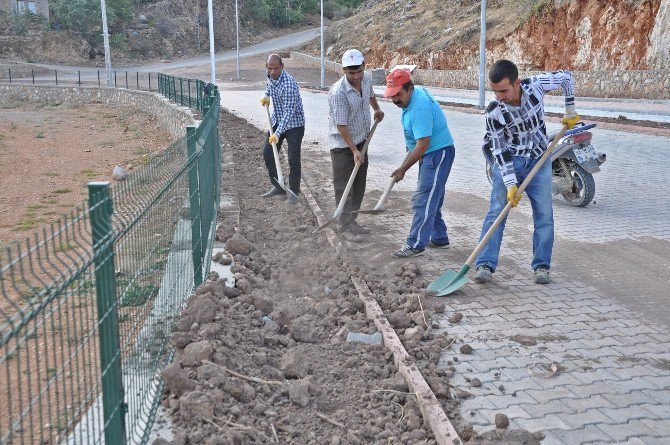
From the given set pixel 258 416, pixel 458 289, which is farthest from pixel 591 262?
pixel 258 416

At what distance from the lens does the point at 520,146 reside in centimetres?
619

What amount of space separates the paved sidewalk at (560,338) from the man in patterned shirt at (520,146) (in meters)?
0.30

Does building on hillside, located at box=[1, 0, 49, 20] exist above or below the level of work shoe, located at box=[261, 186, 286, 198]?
above

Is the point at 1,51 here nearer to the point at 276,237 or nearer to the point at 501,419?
the point at 276,237

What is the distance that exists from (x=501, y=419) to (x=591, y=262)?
11.0 feet

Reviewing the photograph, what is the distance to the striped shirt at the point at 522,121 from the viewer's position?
6.04 meters

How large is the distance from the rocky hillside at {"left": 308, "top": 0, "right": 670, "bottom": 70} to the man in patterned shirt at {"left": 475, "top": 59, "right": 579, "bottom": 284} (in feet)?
60.5

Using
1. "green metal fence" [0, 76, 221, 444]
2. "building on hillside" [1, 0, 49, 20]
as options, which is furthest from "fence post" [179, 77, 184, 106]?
"building on hillside" [1, 0, 49, 20]

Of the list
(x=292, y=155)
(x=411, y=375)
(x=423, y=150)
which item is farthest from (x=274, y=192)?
(x=411, y=375)

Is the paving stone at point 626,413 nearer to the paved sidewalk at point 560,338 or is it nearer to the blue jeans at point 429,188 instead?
the paved sidewalk at point 560,338

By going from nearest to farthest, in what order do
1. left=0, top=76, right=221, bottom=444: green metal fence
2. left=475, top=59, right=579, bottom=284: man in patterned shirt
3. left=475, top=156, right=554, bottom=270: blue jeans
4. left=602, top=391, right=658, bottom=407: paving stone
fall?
left=0, top=76, right=221, bottom=444: green metal fence < left=602, top=391, right=658, bottom=407: paving stone < left=475, top=59, right=579, bottom=284: man in patterned shirt < left=475, top=156, right=554, bottom=270: blue jeans

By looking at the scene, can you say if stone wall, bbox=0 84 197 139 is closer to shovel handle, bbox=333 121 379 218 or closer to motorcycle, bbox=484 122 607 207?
motorcycle, bbox=484 122 607 207

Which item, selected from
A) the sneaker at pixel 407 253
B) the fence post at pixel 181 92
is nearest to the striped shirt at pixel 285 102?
the sneaker at pixel 407 253

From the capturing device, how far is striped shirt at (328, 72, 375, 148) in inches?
297
